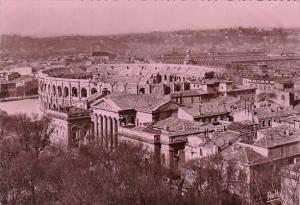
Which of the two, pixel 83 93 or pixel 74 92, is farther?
pixel 74 92

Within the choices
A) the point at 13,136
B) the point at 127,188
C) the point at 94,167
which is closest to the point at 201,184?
the point at 127,188

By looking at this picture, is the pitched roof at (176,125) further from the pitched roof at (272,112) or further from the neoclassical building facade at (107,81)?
the neoclassical building facade at (107,81)

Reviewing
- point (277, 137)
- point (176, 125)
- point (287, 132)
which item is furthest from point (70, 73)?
point (277, 137)

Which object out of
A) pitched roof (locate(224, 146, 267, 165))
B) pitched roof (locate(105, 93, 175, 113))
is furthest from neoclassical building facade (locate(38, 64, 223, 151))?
pitched roof (locate(224, 146, 267, 165))

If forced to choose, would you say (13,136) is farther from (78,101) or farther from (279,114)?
(78,101)

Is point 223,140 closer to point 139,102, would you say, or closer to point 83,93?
point 139,102

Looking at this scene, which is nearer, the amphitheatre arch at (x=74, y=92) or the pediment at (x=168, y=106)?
the pediment at (x=168, y=106)

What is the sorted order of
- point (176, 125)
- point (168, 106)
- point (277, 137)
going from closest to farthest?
point (277, 137)
point (176, 125)
point (168, 106)

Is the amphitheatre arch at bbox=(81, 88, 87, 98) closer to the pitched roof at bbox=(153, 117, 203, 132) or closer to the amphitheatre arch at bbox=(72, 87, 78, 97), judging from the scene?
the amphitheatre arch at bbox=(72, 87, 78, 97)


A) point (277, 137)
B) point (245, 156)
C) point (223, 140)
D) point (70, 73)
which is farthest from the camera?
point (70, 73)

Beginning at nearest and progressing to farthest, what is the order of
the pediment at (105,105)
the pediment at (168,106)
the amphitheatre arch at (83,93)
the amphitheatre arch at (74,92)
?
the pediment at (168,106)
the pediment at (105,105)
the amphitheatre arch at (83,93)
the amphitheatre arch at (74,92)

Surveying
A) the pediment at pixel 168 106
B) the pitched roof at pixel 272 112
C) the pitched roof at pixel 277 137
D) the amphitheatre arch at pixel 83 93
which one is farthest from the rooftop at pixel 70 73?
the pitched roof at pixel 277 137
